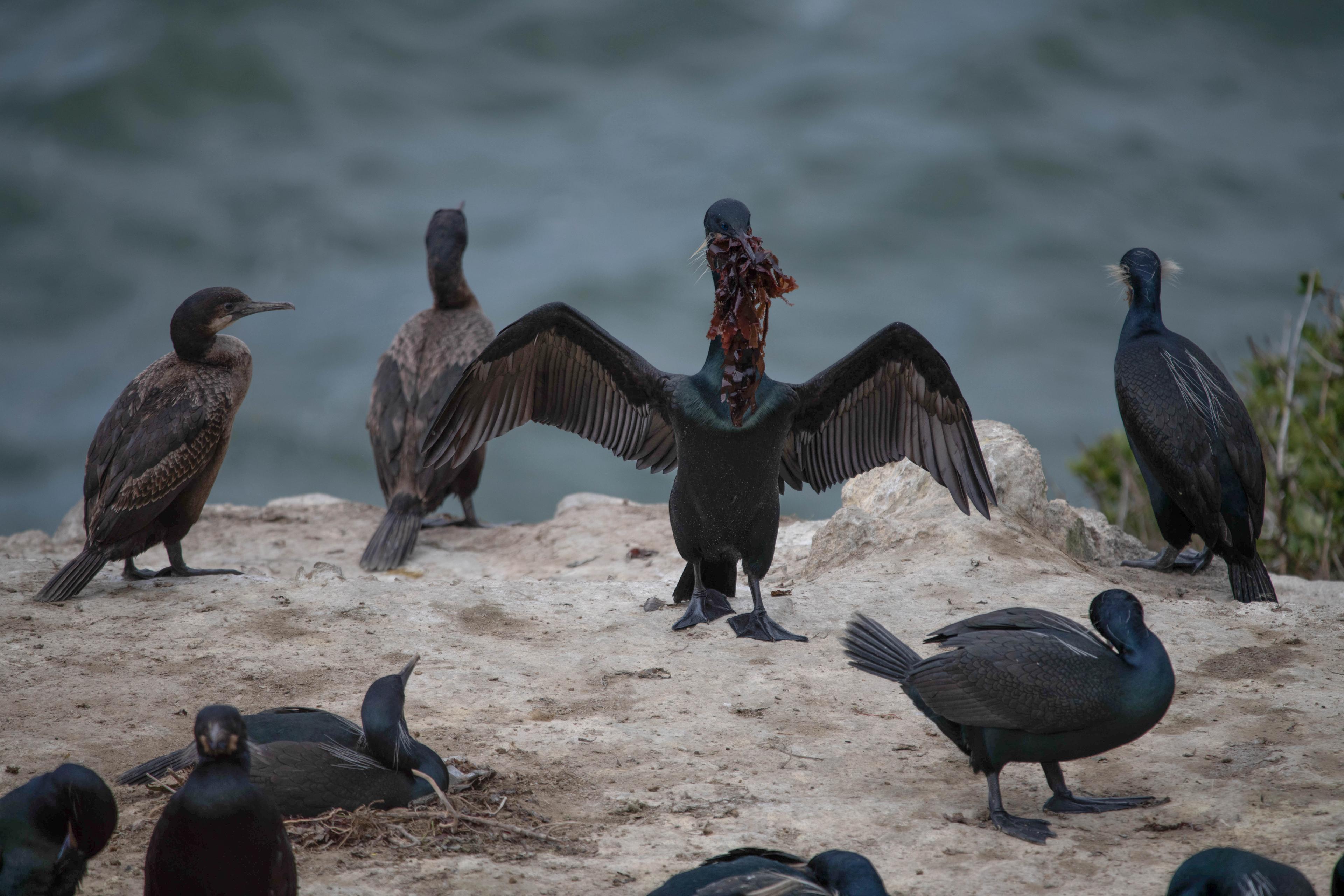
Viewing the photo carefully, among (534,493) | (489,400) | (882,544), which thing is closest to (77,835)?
(489,400)

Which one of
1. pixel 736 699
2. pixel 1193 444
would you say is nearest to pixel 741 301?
pixel 736 699

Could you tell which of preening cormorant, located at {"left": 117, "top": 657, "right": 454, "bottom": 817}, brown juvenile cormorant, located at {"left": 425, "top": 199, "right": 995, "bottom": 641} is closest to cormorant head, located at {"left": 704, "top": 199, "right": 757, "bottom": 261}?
brown juvenile cormorant, located at {"left": 425, "top": 199, "right": 995, "bottom": 641}

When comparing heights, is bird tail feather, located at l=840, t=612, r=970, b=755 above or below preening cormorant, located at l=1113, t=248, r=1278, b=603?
below

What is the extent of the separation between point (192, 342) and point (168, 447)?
589mm

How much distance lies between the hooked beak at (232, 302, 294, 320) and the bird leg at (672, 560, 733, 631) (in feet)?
7.73

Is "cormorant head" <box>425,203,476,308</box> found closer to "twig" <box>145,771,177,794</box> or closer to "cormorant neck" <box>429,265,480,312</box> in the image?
"cormorant neck" <box>429,265,480,312</box>

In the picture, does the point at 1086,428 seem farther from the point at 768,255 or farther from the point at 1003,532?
the point at 768,255

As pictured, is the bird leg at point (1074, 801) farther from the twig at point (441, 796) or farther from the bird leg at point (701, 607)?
the bird leg at point (701, 607)

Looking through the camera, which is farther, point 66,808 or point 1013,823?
point 1013,823

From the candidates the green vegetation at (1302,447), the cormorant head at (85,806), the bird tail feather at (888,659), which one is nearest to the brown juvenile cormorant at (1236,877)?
the bird tail feather at (888,659)

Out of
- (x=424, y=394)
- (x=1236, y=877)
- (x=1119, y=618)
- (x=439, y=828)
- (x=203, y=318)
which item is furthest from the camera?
(x=424, y=394)

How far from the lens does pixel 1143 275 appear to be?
20.7 feet

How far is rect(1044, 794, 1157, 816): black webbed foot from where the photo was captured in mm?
3484

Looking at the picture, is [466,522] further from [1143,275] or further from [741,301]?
[1143,275]
